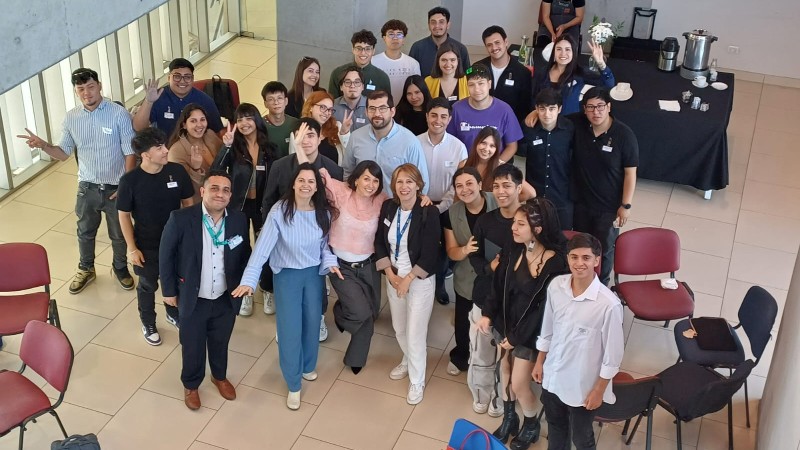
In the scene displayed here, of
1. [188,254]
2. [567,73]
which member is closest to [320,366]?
[188,254]

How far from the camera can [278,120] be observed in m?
6.73

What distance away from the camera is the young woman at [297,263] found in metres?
5.61

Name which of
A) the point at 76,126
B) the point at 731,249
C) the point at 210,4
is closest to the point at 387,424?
the point at 76,126

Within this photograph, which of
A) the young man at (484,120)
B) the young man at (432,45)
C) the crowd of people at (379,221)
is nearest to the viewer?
the crowd of people at (379,221)

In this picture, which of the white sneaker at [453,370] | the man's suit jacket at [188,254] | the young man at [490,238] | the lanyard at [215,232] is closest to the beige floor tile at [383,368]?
the white sneaker at [453,370]

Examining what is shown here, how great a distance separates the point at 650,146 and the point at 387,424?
4.65 metres

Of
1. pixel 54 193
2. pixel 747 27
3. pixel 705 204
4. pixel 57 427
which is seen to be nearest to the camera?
pixel 57 427

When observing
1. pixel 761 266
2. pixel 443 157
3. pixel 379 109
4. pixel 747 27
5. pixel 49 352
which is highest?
pixel 379 109

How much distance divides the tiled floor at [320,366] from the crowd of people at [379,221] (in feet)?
0.49

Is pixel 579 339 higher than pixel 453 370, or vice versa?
pixel 579 339

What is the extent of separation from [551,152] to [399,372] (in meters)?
1.97

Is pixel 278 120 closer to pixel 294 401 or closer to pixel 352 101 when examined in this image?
pixel 352 101

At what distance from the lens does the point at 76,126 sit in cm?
674

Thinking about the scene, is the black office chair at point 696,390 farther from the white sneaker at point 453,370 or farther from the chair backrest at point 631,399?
the white sneaker at point 453,370
